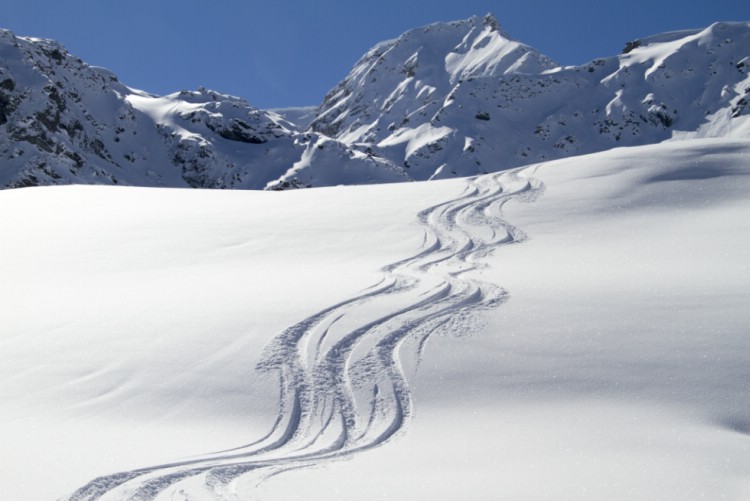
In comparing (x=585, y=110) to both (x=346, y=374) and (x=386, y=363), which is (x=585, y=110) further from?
(x=346, y=374)

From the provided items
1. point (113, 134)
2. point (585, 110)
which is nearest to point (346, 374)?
point (113, 134)

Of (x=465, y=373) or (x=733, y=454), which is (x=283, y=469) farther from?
(x=733, y=454)

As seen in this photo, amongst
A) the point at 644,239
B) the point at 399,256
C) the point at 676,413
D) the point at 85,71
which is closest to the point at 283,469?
the point at 676,413

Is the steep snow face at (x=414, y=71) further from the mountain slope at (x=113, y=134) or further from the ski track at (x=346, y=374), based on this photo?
the ski track at (x=346, y=374)

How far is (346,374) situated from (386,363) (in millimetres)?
429

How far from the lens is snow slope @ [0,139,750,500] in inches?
208

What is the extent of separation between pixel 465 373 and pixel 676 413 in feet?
6.00

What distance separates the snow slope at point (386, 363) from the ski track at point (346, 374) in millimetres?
24

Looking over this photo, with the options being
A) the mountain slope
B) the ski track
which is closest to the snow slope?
the ski track

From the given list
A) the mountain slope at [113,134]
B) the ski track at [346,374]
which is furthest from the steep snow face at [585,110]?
the ski track at [346,374]

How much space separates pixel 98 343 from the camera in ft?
25.9

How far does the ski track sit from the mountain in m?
63.3

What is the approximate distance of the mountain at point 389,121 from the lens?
7869cm

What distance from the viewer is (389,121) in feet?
436
